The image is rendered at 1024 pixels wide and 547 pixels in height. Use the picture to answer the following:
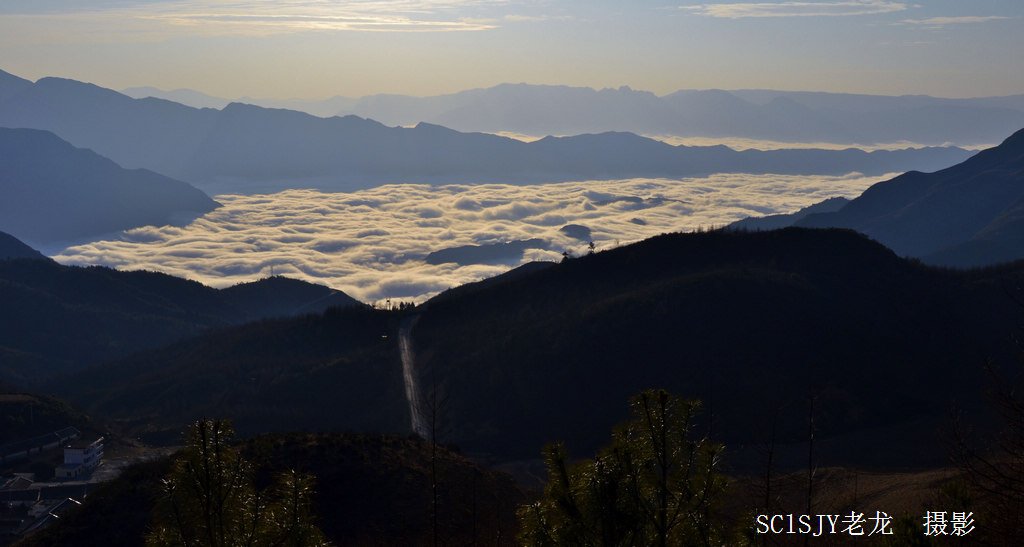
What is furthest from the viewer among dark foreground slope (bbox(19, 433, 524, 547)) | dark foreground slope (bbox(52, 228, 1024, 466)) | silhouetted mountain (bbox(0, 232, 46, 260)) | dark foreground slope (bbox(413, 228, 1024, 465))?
silhouetted mountain (bbox(0, 232, 46, 260))

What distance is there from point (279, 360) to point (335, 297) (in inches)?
2193

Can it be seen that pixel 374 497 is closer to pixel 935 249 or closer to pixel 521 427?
pixel 521 427

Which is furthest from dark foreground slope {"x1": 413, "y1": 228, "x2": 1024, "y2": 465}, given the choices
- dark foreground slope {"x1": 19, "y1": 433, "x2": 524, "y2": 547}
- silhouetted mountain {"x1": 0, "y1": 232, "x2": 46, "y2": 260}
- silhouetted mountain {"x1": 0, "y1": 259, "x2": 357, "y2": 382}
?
silhouetted mountain {"x1": 0, "y1": 232, "x2": 46, "y2": 260}

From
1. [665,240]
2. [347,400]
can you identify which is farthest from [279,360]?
[665,240]

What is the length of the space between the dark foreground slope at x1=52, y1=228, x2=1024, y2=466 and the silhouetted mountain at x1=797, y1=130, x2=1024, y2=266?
73.1 metres

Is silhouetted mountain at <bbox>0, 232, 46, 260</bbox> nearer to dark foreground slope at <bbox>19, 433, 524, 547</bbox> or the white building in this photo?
the white building

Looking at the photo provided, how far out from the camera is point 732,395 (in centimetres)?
5466

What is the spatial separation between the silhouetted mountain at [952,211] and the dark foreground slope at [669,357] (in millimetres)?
73085

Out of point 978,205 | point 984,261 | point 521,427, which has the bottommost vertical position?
point 521,427

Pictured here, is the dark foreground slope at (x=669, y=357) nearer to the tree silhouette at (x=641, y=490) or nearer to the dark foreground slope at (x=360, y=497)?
the dark foreground slope at (x=360, y=497)

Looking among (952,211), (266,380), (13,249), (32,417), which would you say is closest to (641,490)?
(32,417)

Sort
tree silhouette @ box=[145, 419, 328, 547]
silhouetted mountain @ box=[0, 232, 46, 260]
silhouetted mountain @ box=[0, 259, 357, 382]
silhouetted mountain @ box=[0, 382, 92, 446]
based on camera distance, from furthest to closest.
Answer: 1. silhouetted mountain @ box=[0, 232, 46, 260]
2. silhouetted mountain @ box=[0, 259, 357, 382]
3. silhouetted mountain @ box=[0, 382, 92, 446]
4. tree silhouette @ box=[145, 419, 328, 547]

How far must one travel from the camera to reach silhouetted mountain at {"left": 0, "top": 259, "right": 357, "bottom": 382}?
110 meters

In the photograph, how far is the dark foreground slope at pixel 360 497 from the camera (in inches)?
1129
